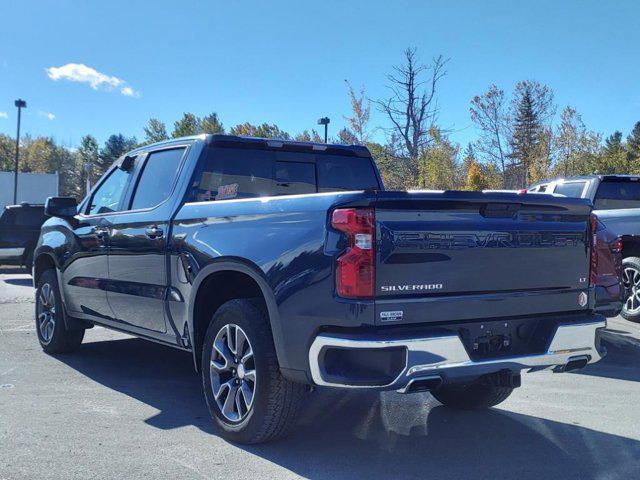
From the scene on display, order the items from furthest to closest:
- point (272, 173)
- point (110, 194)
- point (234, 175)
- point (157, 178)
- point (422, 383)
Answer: point (110, 194)
point (272, 173)
point (157, 178)
point (234, 175)
point (422, 383)

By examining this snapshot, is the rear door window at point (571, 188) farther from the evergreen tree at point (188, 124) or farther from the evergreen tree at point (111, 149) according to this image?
the evergreen tree at point (111, 149)

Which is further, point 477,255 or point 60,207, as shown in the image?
point 60,207

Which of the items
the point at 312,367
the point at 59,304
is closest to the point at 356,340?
the point at 312,367

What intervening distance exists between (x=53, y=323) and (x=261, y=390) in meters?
3.77

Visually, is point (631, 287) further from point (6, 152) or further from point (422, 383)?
point (6, 152)

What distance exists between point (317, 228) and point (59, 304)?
13.3ft

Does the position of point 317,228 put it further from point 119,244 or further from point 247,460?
point 119,244

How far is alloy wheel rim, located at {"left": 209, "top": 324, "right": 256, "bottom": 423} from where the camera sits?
3938mm

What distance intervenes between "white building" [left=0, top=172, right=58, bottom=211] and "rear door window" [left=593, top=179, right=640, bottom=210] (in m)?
39.3

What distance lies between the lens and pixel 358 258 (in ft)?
10.8

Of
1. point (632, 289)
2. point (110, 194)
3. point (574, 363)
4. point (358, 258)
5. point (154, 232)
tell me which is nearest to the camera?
point (358, 258)

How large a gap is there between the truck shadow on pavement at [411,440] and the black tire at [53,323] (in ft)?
3.58

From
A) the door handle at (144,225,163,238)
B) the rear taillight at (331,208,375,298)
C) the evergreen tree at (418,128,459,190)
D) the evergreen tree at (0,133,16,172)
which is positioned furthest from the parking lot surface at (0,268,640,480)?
the evergreen tree at (0,133,16,172)

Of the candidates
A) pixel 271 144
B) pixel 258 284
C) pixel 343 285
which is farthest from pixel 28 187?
pixel 343 285
